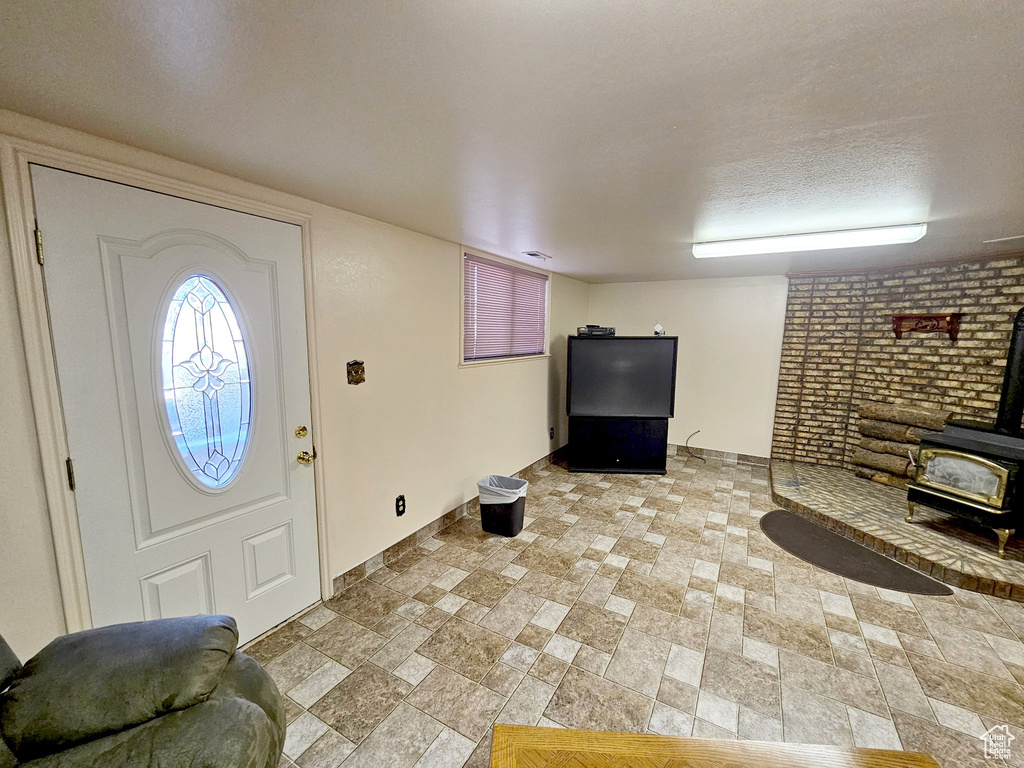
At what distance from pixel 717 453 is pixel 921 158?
393 centimetres

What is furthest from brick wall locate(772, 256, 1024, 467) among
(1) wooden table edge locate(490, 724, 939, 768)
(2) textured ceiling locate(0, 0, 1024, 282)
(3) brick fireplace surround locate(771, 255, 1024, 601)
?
(1) wooden table edge locate(490, 724, 939, 768)

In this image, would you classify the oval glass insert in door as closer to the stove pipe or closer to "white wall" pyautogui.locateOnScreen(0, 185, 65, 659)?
"white wall" pyautogui.locateOnScreen(0, 185, 65, 659)

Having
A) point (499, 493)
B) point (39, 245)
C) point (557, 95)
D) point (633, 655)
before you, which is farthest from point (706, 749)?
point (39, 245)

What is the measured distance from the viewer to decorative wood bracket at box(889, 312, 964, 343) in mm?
3350

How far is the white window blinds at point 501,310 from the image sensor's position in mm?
3336

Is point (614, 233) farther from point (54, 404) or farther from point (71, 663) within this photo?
point (71, 663)

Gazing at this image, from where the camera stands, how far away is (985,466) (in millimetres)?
2674

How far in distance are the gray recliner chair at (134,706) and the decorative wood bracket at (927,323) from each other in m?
5.05

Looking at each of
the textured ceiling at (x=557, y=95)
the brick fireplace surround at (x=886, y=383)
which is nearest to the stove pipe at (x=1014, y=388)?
the brick fireplace surround at (x=886, y=383)

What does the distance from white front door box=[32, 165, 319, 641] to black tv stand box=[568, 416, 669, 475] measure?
298 centimetres

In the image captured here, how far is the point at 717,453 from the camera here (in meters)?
4.85

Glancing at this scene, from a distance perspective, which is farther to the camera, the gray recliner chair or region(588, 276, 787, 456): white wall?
region(588, 276, 787, 456): white wall

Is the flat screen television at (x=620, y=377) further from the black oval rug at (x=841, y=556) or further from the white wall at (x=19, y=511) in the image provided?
the white wall at (x=19, y=511)

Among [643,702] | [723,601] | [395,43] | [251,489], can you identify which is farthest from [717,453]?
[395,43]
